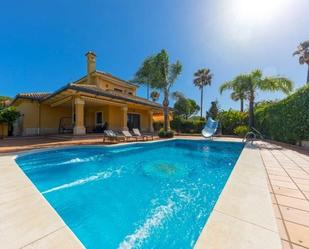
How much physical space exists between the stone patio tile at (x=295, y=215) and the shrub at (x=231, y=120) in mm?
17476

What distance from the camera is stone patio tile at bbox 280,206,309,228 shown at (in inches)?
78.5

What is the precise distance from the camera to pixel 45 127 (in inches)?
615

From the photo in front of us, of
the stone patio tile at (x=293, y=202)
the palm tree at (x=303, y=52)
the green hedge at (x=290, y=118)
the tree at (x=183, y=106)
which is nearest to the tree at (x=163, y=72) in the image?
the tree at (x=183, y=106)

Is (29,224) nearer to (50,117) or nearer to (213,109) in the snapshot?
(50,117)

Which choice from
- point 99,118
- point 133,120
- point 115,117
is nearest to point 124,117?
point 115,117

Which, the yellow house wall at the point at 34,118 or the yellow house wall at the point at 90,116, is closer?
the yellow house wall at the point at 34,118

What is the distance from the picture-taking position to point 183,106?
29219mm

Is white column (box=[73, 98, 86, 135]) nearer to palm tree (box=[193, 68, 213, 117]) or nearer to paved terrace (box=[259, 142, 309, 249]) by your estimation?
paved terrace (box=[259, 142, 309, 249])

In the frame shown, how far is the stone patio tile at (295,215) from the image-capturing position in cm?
200

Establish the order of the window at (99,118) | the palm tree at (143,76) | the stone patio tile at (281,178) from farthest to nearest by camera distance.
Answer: the window at (99,118) → the palm tree at (143,76) → the stone patio tile at (281,178)

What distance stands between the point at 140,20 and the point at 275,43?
381 inches

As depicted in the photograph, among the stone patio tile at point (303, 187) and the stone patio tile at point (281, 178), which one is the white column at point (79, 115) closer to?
the stone patio tile at point (281, 178)

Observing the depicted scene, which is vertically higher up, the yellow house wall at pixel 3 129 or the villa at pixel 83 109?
the villa at pixel 83 109

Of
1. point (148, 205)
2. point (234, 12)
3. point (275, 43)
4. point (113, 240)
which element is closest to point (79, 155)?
point (148, 205)
